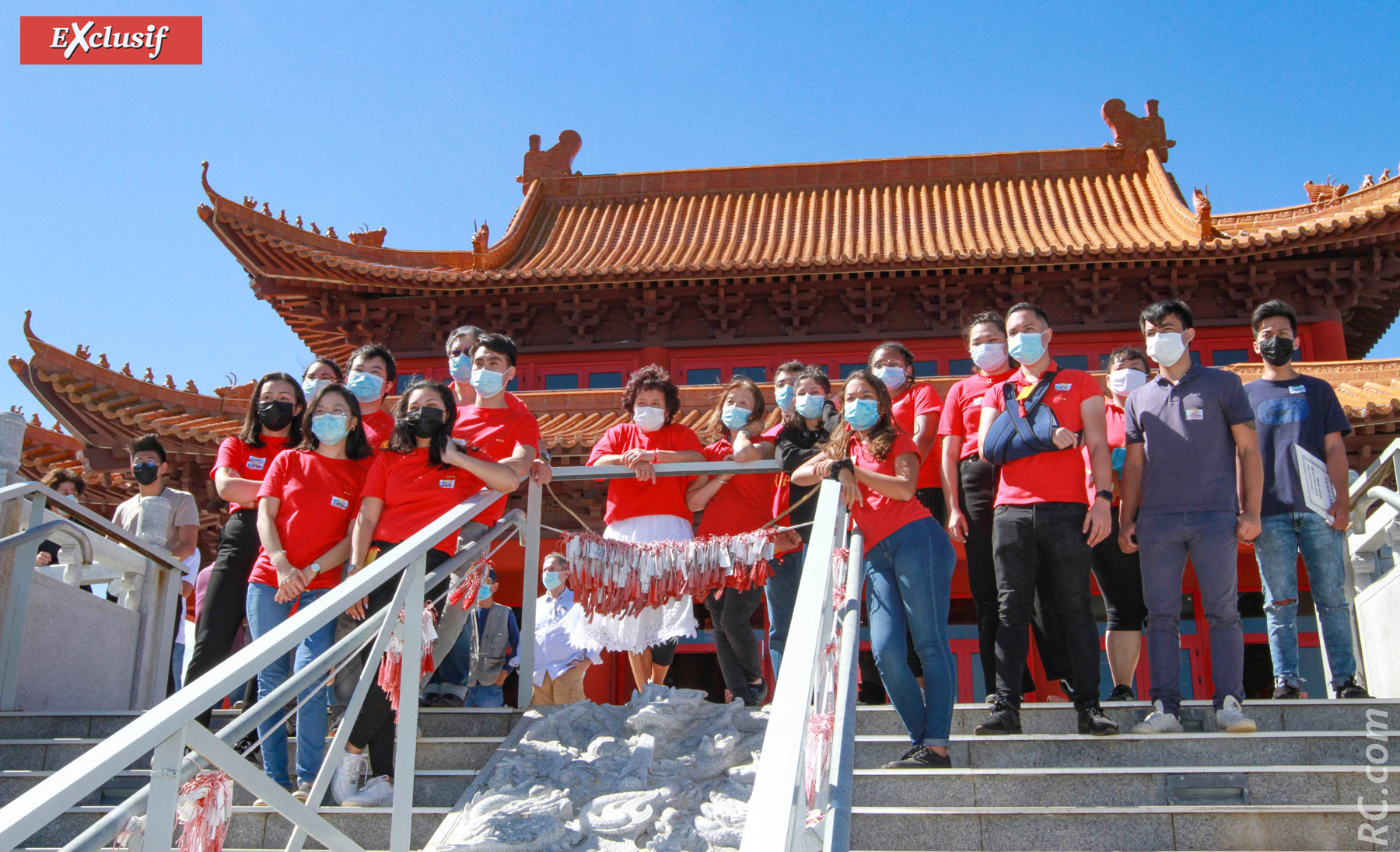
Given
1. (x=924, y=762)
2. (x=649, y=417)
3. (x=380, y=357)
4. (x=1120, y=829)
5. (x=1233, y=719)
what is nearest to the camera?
(x=1120, y=829)

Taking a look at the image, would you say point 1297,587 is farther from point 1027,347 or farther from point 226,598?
point 226,598

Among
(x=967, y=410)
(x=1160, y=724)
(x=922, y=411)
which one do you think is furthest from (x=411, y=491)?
(x=1160, y=724)

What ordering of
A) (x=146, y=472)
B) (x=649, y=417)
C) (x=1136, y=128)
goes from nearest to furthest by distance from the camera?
(x=649, y=417)
(x=146, y=472)
(x=1136, y=128)

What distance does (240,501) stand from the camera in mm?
4527

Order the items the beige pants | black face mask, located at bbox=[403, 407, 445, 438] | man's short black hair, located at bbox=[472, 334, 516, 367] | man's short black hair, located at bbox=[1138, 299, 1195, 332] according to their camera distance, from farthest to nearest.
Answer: the beige pants
man's short black hair, located at bbox=[472, 334, 516, 367]
man's short black hair, located at bbox=[1138, 299, 1195, 332]
black face mask, located at bbox=[403, 407, 445, 438]

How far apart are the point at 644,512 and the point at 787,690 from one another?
3.04 metres

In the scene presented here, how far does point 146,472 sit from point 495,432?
2.87 m

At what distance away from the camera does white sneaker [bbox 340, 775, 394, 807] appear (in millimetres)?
3844

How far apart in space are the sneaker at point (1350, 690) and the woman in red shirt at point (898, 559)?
6.88ft

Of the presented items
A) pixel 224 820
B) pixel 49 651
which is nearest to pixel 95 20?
pixel 49 651

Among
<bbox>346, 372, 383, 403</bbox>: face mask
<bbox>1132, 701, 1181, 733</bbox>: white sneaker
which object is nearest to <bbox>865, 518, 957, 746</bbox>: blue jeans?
<bbox>1132, 701, 1181, 733</bbox>: white sneaker

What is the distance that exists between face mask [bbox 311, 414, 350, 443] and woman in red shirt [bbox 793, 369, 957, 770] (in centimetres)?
200

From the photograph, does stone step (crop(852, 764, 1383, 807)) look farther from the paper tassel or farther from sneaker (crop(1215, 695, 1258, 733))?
the paper tassel

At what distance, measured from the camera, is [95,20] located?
8.41 metres
